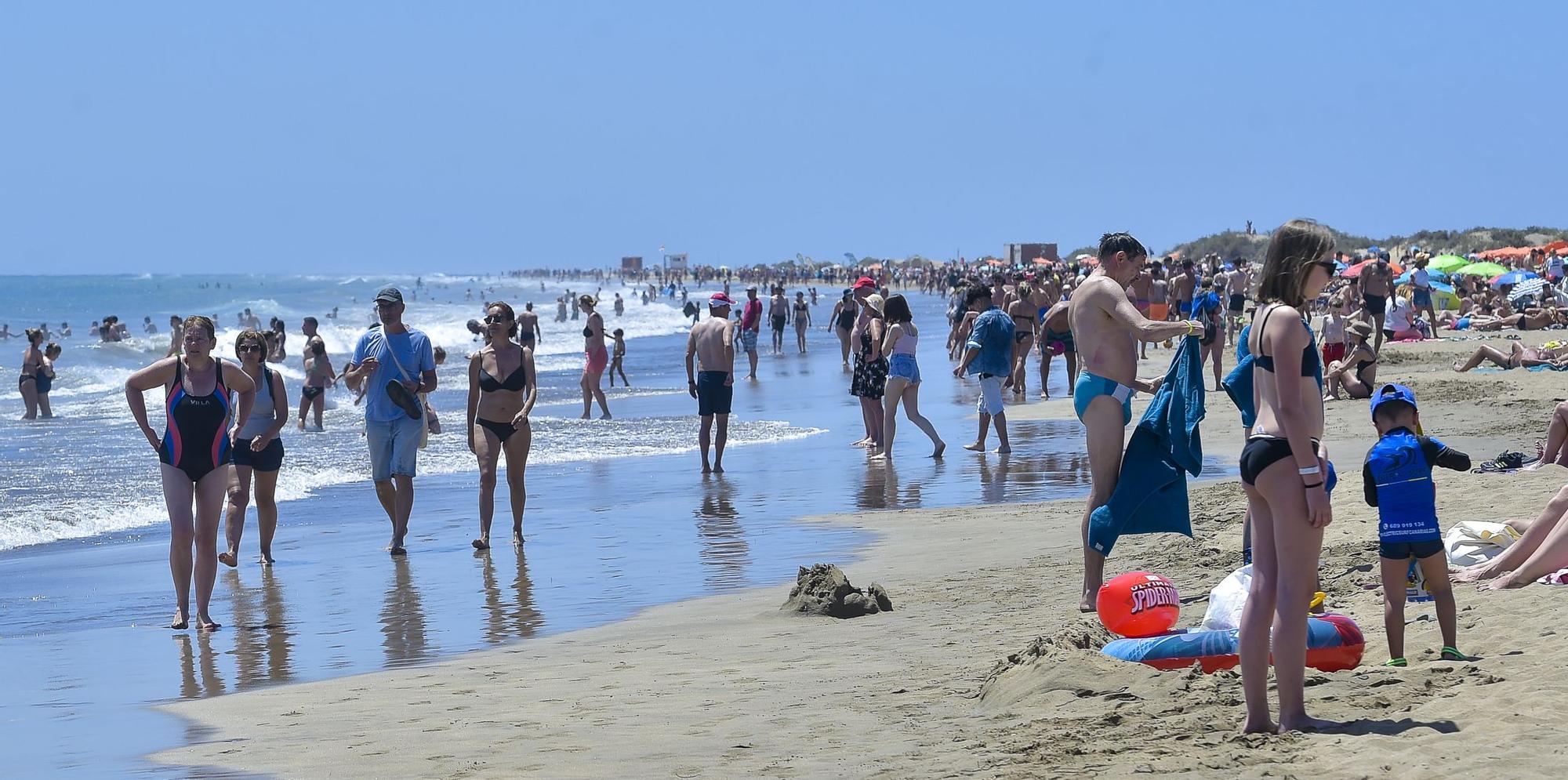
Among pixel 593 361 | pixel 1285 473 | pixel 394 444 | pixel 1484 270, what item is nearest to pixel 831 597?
pixel 1285 473

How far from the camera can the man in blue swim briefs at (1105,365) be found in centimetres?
634

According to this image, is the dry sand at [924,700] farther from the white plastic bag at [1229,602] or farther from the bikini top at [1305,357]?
the bikini top at [1305,357]

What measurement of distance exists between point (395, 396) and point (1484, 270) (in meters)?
33.8

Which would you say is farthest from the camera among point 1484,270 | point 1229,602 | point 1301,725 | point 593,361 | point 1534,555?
point 1484,270

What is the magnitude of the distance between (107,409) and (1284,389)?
23298 mm

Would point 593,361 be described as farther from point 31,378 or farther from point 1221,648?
point 1221,648

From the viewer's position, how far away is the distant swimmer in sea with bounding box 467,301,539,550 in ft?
32.0

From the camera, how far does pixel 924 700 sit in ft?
17.5

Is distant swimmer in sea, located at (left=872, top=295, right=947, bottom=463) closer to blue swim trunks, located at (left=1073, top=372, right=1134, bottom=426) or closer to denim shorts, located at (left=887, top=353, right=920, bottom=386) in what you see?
denim shorts, located at (left=887, top=353, right=920, bottom=386)

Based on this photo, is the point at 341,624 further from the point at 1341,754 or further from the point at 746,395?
the point at 746,395

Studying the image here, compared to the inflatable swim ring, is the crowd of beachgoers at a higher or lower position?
higher

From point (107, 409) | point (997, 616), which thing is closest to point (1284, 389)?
point (997, 616)

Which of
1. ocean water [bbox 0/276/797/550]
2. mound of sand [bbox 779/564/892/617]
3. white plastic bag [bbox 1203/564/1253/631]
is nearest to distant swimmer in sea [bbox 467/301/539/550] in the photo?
mound of sand [bbox 779/564/892/617]

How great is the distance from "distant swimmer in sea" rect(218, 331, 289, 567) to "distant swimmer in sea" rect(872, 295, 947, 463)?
18.3 feet
